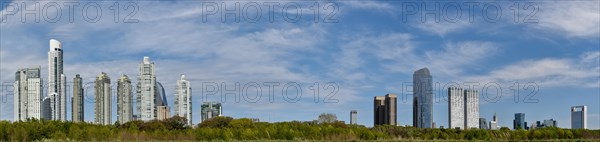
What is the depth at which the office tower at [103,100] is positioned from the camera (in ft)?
359

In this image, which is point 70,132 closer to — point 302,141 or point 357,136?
point 302,141

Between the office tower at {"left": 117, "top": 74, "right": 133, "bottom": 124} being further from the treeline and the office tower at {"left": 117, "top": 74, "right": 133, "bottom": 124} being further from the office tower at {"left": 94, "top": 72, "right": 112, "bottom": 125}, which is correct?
the treeline

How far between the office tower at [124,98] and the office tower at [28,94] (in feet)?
46.4

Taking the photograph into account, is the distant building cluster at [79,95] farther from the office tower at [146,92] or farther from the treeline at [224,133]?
the treeline at [224,133]

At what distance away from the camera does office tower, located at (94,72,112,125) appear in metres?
110

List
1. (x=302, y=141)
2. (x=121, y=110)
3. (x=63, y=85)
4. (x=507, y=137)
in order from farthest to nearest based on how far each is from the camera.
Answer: (x=63, y=85)
(x=121, y=110)
(x=507, y=137)
(x=302, y=141)

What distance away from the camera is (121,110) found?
10106 centimetres

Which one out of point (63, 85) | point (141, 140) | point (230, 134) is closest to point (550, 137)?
point (230, 134)

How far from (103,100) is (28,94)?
41.4 ft

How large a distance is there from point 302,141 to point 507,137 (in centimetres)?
1080

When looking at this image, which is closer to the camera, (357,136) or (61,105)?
(357,136)

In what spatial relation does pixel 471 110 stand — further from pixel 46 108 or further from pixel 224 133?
pixel 46 108

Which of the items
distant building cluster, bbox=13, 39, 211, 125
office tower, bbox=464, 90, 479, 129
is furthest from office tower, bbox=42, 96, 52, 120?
office tower, bbox=464, 90, 479, 129

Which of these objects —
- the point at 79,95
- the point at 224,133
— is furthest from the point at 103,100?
the point at 224,133
